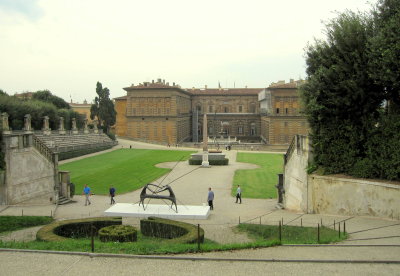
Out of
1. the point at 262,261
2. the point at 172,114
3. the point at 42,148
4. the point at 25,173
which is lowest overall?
the point at 262,261

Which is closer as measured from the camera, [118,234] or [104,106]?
[118,234]

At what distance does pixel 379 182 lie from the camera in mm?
15945

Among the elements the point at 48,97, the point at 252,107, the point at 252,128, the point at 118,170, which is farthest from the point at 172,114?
the point at 118,170

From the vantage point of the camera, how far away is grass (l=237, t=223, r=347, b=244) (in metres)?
12.2

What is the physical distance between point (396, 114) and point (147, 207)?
39.1 ft

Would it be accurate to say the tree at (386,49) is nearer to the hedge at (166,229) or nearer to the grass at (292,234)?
the grass at (292,234)

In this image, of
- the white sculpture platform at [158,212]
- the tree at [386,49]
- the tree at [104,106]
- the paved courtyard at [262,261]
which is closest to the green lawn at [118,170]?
the white sculpture platform at [158,212]

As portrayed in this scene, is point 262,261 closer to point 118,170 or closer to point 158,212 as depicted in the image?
point 158,212

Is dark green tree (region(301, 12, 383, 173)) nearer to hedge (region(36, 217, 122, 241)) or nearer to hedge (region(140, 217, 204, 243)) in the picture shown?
hedge (region(140, 217, 204, 243))

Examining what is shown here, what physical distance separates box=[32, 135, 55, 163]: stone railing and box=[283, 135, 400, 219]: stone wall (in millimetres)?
13620

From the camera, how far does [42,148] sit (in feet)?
75.3

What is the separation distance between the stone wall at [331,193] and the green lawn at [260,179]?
16.4 ft

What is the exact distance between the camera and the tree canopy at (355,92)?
15805 millimetres

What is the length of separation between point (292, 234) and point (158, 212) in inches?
278
